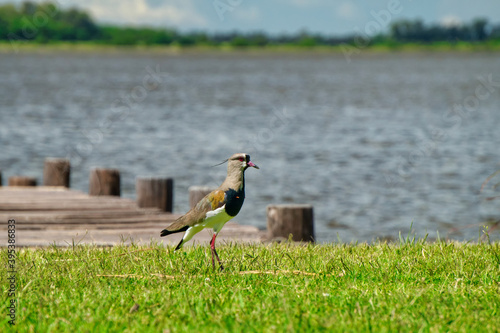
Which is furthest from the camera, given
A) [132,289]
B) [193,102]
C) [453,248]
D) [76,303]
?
[193,102]

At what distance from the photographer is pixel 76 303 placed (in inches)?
212

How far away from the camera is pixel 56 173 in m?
14.2

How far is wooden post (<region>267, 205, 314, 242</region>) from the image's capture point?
8914mm

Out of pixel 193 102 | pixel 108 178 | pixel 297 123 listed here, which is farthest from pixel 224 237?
pixel 193 102

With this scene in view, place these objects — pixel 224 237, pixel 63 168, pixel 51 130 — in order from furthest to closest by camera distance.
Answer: pixel 51 130, pixel 63 168, pixel 224 237

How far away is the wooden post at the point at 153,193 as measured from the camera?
11594mm

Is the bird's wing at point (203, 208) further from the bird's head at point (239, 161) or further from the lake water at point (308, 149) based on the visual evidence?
the lake water at point (308, 149)

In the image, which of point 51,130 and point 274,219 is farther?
point 51,130

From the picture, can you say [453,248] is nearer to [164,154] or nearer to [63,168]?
[63,168]

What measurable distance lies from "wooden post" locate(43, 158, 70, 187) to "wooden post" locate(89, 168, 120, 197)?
5.65 ft

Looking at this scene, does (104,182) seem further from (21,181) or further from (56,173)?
(21,181)

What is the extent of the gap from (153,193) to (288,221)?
3.36 meters

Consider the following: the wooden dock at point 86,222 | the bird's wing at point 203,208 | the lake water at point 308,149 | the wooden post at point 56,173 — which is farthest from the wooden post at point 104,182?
the bird's wing at point 203,208

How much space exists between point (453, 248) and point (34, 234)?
486 cm
